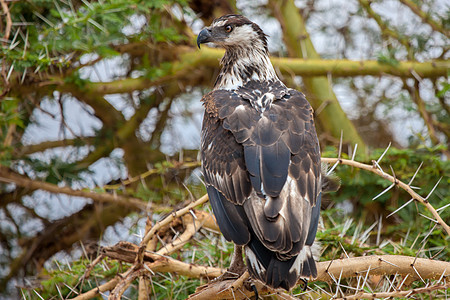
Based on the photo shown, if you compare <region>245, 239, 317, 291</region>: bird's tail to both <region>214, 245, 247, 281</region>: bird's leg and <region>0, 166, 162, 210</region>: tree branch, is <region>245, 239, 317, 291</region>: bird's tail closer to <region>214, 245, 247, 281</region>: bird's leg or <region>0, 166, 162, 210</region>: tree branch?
<region>214, 245, 247, 281</region>: bird's leg

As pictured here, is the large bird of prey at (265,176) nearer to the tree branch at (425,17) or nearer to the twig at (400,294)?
the twig at (400,294)

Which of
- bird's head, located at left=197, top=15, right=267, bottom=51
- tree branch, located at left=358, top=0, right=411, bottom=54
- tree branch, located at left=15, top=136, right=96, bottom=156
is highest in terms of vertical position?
bird's head, located at left=197, top=15, right=267, bottom=51

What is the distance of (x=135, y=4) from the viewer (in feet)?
14.7

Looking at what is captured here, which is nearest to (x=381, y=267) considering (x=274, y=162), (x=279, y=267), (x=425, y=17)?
(x=279, y=267)

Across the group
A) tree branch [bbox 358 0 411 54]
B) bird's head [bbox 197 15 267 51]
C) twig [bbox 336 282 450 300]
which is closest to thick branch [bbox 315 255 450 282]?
twig [bbox 336 282 450 300]

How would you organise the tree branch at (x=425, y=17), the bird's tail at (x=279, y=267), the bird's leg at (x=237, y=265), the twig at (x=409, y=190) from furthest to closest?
the tree branch at (x=425, y=17) < the bird's leg at (x=237, y=265) < the twig at (x=409, y=190) < the bird's tail at (x=279, y=267)

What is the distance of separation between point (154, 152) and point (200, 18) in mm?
1230

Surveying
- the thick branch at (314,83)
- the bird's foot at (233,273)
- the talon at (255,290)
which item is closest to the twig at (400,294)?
the talon at (255,290)

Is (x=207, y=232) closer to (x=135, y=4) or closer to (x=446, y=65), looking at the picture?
(x=135, y=4)

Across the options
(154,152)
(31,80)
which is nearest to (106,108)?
(154,152)

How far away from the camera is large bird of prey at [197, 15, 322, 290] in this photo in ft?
9.60

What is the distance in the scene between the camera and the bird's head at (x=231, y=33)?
4234 mm

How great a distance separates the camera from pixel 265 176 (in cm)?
309

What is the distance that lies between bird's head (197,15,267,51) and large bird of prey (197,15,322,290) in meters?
0.52
